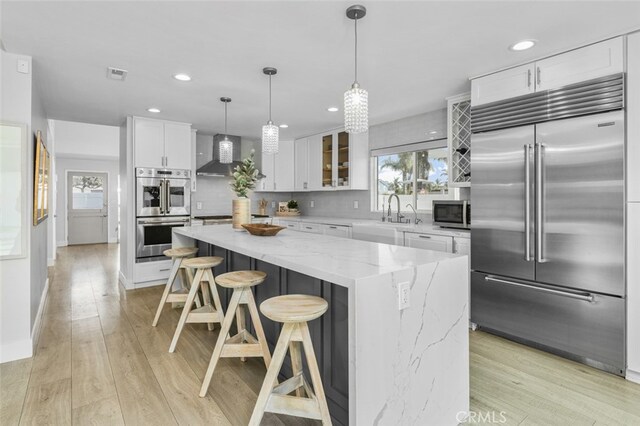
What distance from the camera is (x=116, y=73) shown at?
3.08m

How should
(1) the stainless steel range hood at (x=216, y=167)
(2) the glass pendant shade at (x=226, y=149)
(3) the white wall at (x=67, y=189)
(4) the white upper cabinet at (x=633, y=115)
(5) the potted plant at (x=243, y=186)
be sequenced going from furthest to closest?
(3) the white wall at (x=67, y=189)
(1) the stainless steel range hood at (x=216, y=167)
(2) the glass pendant shade at (x=226, y=149)
(5) the potted plant at (x=243, y=186)
(4) the white upper cabinet at (x=633, y=115)

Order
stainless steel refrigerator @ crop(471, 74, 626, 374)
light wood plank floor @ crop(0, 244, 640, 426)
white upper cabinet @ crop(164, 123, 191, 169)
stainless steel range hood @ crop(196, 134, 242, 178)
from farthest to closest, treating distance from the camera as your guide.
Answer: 1. stainless steel range hood @ crop(196, 134, 242, 178)
2. white upper cabinet @ crop(164, 123, 191, 169)
3. stainless steel refrigerator @ crop(471, 74, 626, 374)
4. light wood plank floor @ crop(0, 244, 640, 426)

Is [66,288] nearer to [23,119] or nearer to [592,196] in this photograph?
[23,119]

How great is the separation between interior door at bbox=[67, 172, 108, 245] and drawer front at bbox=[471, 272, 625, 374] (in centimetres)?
1007

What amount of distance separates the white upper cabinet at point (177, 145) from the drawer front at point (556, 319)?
13.5 ft

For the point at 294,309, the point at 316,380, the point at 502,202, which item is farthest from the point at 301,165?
the point at 316,380

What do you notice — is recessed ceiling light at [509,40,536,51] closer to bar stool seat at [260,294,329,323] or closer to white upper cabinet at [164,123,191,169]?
bar stool seat at [260,294,329,323]

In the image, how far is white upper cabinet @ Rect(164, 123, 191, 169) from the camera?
4918 mm

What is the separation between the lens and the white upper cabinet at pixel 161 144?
184 inches

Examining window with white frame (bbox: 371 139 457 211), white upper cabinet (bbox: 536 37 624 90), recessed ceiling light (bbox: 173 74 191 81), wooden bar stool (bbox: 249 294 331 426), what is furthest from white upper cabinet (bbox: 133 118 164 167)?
white upper cabinet (bbox: 536 37 624 90)

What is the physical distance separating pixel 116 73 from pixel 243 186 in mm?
1485

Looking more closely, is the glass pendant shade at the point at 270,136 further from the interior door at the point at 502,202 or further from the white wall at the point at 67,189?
the white wall at the point at 67,189

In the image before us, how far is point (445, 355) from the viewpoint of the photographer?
1812mm

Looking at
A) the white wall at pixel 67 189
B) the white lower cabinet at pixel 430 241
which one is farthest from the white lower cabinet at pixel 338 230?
the white wall at pixel 67 189
